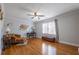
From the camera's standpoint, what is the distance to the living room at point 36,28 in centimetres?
233

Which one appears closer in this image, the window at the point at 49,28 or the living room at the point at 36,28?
the living room at the point at 36,28

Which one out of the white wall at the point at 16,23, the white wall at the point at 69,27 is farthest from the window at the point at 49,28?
the white wall at the point at 16,23

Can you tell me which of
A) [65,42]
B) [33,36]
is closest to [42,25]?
[33,36]

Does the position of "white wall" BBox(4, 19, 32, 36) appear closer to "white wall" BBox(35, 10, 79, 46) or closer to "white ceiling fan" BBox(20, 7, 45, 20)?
"white ceiling fan" BBox(20, 7, 45, 20)

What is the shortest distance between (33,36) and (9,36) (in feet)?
1.72

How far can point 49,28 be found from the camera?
2.53 metres

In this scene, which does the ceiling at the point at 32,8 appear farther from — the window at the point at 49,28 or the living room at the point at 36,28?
the window at the point at 49,28

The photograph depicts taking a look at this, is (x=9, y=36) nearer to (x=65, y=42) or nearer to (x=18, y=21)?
(x=18, y=21)

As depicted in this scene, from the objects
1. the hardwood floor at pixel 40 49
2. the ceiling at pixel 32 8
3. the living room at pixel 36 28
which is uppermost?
the ceiling at pixel 32 8

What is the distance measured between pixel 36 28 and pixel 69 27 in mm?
740

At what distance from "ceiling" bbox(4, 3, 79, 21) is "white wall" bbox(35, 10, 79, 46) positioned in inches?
4.7

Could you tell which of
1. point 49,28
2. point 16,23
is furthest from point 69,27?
point 16,23

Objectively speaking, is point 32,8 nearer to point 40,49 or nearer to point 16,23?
point 16,23
